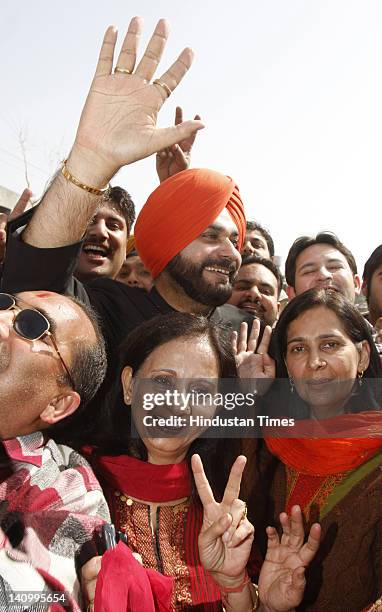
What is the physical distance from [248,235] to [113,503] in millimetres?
3081

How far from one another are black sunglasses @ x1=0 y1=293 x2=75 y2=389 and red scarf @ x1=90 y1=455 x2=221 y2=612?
1.29 ft

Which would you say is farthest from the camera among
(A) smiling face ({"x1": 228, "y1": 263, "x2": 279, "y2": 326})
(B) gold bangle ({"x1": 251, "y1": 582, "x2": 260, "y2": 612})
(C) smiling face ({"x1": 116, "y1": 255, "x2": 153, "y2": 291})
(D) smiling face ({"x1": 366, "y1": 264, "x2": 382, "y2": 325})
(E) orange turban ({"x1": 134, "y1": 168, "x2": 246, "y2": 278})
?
(C) smiling face ({"x1": 116, "y1": 255, "x2": 153, "y2": 291})

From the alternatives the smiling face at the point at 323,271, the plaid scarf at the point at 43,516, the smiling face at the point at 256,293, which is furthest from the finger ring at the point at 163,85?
the smiling face at the point at 256,293

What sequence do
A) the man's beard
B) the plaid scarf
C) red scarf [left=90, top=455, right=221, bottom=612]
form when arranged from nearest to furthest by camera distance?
the plaid scarf → red scarf [left=90, top=455, right=221, bottom=612] → the man's beard

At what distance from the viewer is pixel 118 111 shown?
2.44m

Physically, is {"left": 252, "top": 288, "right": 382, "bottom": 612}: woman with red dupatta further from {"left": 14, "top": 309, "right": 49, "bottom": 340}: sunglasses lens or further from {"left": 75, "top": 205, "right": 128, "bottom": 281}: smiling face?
{"left": 75, "top": 205, "right": 128, "bottom": 281}: smiling face

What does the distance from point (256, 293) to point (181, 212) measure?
108cm

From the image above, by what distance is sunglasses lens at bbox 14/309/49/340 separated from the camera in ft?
6.70

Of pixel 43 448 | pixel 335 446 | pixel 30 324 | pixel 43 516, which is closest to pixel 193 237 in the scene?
pixel 335 446

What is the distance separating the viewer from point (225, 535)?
6.74ft

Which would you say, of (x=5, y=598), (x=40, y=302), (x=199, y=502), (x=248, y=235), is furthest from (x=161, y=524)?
(x=248, y=235)

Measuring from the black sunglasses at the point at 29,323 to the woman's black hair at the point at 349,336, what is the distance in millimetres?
1076

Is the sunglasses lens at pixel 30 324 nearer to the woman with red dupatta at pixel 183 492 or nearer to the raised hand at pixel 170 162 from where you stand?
the woman with red dupatta at pixel 183 492

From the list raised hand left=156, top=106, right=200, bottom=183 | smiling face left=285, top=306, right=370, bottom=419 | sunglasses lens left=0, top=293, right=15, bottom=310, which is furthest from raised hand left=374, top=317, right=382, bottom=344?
sunglasses lens left=0, top=293, right=15, bottom=310
